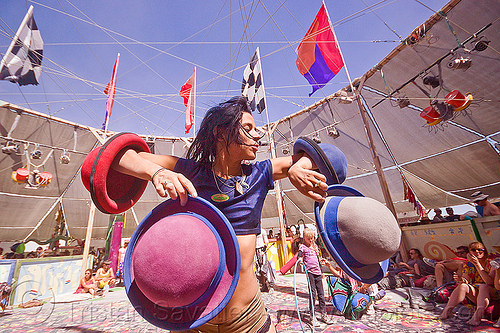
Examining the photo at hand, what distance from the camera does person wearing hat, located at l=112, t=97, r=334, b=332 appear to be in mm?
1078

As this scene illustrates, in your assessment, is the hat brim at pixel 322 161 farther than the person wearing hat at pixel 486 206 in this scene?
No

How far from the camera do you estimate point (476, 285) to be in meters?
3.81

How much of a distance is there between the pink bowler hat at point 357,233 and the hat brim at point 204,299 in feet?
1.32

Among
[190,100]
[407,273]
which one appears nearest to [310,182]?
[407,273]

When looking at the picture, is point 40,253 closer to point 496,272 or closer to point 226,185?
point 226,185

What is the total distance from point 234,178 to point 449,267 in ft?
19.0

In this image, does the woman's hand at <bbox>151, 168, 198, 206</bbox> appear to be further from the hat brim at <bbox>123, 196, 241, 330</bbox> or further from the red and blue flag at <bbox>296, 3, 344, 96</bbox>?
the red and blue flag at <bbox>296, 3, 344, 96</bbox>

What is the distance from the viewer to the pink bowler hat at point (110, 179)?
1049 millimetres

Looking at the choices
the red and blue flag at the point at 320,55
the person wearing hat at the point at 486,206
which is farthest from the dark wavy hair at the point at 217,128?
the red and blue flag at the point at 320,55

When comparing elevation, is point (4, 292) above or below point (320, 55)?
below

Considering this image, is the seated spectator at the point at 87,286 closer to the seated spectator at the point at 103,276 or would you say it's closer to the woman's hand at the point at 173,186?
the seated spectator at the point at 103,276

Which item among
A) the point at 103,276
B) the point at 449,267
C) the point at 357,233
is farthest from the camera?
the point at 103,276

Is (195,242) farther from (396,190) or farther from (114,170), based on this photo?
(396,190)

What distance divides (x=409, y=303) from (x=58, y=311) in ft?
25.3
